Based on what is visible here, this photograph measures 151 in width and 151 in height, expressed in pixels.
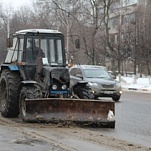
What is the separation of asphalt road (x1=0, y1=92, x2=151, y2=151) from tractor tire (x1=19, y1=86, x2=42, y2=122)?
12.3 inches

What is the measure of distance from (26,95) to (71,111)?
50.6 inches

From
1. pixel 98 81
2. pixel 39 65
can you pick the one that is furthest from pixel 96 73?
pixel 39 65

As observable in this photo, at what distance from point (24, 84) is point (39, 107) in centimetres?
97

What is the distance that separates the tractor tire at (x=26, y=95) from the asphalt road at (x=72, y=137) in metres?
0.31

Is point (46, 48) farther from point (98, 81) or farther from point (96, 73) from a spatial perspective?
point (96, 73)

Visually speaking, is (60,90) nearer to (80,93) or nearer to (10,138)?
(80,93)

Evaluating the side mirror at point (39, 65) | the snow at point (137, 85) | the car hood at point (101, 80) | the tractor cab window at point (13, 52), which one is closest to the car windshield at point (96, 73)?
the car hood at point (101, 80)

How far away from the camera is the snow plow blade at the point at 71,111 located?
12234mm

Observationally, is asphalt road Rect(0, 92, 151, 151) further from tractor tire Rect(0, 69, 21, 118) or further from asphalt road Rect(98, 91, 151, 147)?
tractor tire Rect(0, 69, 21, 118)

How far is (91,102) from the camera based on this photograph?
12.6 metres

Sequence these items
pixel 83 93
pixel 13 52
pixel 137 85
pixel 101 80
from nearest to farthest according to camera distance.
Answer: pixel 83 93 → pixel 13 52 → pixel 101 80 → pixel 137 85

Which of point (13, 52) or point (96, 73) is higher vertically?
point (13, 52)

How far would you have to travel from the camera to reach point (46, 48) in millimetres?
14156

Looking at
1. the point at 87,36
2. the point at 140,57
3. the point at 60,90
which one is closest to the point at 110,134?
the point at 60,90
